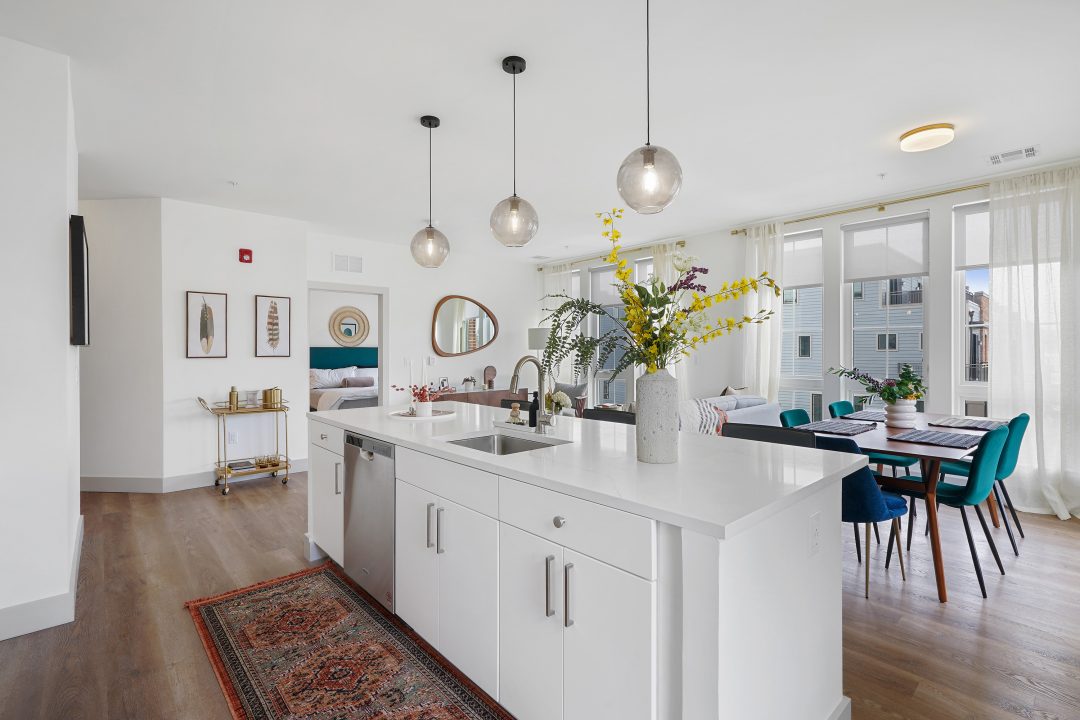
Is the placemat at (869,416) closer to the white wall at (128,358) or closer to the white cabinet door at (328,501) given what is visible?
the white cabinet door at (328,501)

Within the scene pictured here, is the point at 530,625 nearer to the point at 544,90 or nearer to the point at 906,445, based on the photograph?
the point at 906,445

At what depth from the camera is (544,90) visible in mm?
2822

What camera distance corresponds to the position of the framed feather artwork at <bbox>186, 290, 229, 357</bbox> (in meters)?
4.82

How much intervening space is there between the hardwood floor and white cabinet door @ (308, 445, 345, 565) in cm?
30

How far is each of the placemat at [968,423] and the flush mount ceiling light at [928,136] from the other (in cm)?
181

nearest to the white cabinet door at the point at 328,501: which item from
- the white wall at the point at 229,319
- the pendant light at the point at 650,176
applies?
the pendant light at the point at 650,176

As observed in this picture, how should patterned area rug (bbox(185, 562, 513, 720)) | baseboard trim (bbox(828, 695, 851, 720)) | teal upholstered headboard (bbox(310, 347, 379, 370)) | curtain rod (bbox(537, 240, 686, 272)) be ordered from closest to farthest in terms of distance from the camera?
baseboard trim (bbox(828, 695, 851, 720)), patterned area rug (bbox(185, 562, 513, 720)), curtain rod (bbox(537, 240, 686, 272)), teal upholstered headboard (bbox(310, 347, 379, 370))

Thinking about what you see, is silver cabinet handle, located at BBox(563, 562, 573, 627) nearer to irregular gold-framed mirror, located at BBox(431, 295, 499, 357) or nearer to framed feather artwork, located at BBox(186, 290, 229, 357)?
framed feather artwork, located at BBox(186, 290, 229, 357)

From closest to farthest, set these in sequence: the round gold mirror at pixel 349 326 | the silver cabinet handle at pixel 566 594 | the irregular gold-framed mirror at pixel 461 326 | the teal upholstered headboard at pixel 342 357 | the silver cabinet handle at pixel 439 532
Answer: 1. the silver cabinet handle at pixel 566 594
2. the silver cabinet handle at pixel 439 532
3. the irregular gold-framed mirror at pixel 461 326
4. the teal upholstered headboard at pixel 342 357
5. the round gold mirror at pixel 349 326

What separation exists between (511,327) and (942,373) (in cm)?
535

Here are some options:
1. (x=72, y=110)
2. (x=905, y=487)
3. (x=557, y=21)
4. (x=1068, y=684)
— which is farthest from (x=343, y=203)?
(x=1068, y=684)

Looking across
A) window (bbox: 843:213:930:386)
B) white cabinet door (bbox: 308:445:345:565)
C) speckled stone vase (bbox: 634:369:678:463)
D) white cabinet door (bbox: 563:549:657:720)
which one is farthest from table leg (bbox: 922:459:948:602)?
white cabinet door (bbox: 308:445:345:565)

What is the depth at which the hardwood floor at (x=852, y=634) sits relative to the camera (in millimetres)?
1874

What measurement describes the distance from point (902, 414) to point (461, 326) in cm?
542
